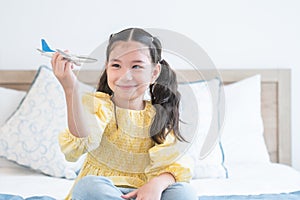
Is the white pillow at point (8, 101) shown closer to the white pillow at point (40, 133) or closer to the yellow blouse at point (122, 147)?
the white pillow at point (40, 133)

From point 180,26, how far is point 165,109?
1139mm

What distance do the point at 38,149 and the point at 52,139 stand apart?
0.20 feet

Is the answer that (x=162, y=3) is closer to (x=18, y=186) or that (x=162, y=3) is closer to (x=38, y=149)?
(x=38, y=149)

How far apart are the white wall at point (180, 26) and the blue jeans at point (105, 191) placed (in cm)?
121

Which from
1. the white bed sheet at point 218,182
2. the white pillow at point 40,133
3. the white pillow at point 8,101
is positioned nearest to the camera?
the white bed sheet at point 218,182

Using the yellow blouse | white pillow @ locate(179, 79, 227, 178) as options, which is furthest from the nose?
white pillow @ locate(179, 79, 227, 178)

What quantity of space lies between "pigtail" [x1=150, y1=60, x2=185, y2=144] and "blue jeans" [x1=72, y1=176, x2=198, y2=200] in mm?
127

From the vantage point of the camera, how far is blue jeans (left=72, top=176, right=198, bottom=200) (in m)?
1.23

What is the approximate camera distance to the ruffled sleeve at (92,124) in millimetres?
1279

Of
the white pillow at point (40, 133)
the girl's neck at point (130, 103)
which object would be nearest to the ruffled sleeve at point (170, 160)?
the girl's neck at point (130, 103)

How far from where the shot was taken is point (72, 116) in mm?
1279

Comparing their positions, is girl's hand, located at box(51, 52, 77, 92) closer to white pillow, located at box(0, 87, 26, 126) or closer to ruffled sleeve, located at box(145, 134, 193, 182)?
ruffled sleeve, located at box(145, 134, 193, 182)

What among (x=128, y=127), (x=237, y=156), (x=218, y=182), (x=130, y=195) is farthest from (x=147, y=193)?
(x=237, y=156)

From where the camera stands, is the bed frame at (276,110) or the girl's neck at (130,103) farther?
the bed frame at (276,110)
